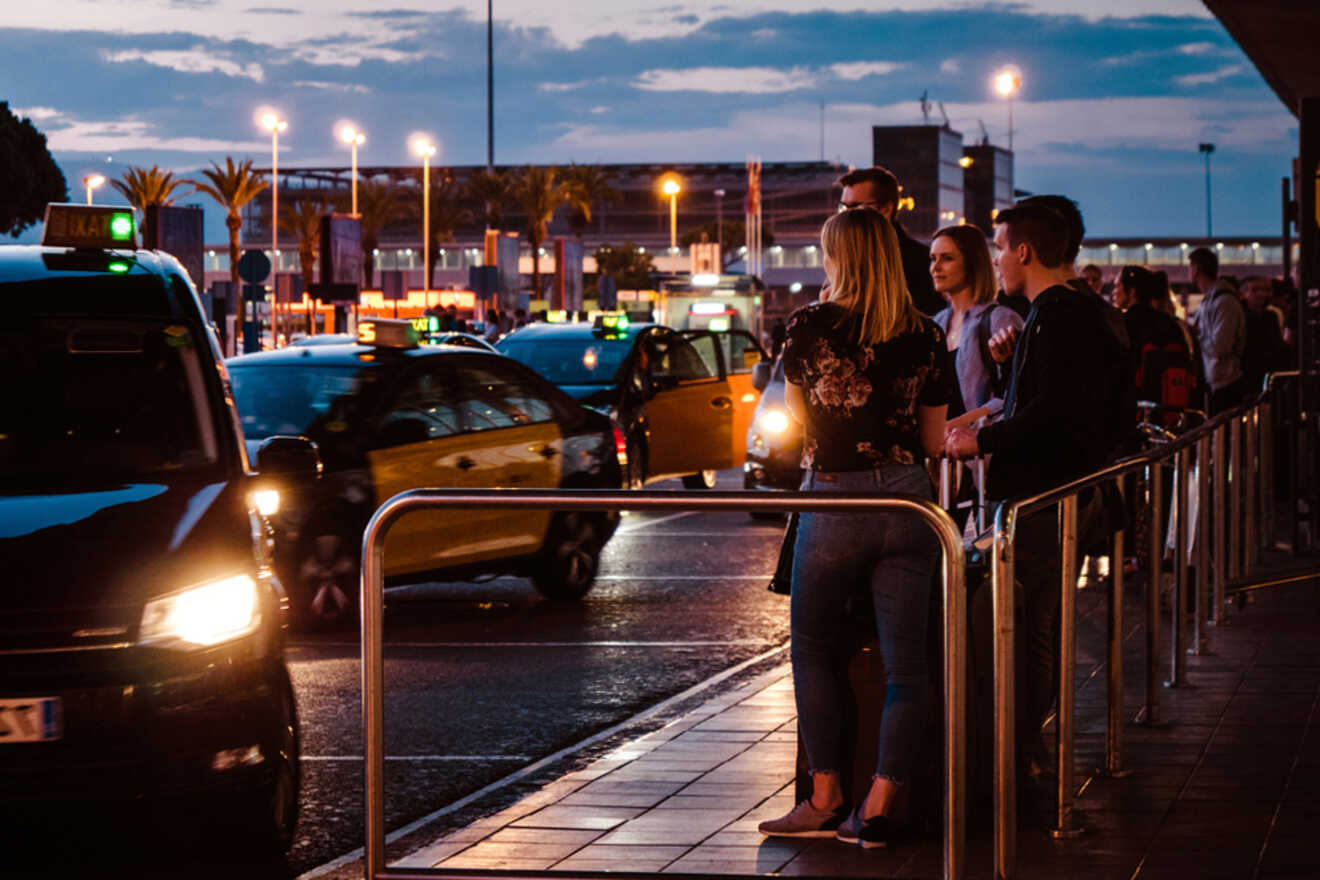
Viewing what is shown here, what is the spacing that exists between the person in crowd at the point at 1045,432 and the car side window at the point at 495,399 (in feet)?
19.3

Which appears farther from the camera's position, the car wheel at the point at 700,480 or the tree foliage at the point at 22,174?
the tree foliage at the point at 22,174

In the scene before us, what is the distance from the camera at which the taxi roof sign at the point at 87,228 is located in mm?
7473

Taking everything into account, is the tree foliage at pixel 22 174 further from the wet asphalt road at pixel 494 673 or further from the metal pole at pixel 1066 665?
the metal pole at pixel 1066 665

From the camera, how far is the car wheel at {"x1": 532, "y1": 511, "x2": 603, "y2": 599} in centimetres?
1257

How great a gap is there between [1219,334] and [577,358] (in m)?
6.05

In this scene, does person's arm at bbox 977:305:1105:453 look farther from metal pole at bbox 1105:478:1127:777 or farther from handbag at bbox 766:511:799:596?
handbag at bbox 766:511:799:596

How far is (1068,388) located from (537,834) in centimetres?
216

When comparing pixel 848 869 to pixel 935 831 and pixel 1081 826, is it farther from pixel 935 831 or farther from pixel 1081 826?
pixel 1081 826

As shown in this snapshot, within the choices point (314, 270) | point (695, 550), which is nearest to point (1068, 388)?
point (695, 550)

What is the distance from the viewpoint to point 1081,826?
627 centimetres

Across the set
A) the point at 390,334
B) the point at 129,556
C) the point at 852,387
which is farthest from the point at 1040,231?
the point at 390,334

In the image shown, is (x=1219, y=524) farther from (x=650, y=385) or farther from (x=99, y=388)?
(x=650, y=385)

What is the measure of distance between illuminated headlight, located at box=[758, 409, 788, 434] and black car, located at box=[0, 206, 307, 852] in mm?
10157

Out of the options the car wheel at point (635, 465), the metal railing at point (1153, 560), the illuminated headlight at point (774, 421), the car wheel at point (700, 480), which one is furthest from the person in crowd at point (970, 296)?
the car wheel at point (700, 480)
